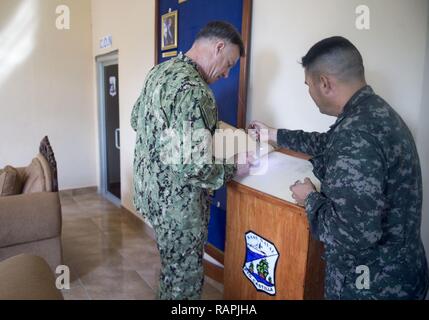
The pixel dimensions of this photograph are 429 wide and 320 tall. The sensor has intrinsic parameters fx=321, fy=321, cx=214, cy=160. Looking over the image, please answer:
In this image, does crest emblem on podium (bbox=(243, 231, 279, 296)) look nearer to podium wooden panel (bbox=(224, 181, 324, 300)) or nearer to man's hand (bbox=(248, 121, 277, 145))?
podium wooden panel (bbox=(224, 181, 324, 300))

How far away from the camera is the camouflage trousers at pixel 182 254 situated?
1460 mm

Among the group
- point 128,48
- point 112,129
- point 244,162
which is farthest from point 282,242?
point 112,129

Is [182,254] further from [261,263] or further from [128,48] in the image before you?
[128,48]

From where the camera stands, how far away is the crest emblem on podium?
4.32ft

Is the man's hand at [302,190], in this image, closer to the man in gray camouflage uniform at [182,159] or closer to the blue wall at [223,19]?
the man in gray camouflage uniform at [182,159]

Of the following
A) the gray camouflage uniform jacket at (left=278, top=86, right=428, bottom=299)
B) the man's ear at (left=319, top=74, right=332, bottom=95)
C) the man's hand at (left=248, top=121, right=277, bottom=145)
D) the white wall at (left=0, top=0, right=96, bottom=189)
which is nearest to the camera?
the gray camouflage uniform jacket at (left=278, top=86, right=428, bottom=299)

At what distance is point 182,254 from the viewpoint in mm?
1487

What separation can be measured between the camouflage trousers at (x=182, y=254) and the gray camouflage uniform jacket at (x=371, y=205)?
24.1 inches

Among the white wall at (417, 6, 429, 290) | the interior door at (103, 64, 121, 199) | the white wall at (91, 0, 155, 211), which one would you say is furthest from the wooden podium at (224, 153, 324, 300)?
the interior door at (103, 64, 121, 199)

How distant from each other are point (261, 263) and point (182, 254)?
368mm

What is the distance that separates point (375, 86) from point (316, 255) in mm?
774

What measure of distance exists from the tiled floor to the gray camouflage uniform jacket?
1487 mm

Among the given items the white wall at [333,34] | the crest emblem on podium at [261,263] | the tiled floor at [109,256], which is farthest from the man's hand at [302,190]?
the tiled floor at [109,256]
